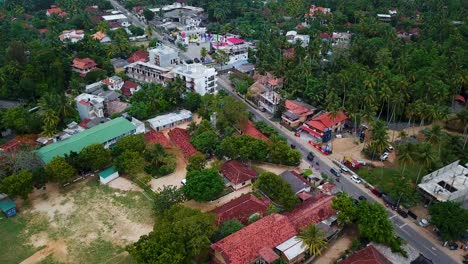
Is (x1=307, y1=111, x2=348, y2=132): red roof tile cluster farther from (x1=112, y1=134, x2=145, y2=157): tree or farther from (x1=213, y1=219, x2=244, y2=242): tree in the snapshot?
(x1=112, y1=134, x2=145, y2=157): tree

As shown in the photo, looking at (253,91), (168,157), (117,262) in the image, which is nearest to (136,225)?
(117,262)

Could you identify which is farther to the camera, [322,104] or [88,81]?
[88,81]

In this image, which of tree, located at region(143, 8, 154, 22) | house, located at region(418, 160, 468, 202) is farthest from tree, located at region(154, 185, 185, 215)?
tree, located at region(143, 8, 154, 22)

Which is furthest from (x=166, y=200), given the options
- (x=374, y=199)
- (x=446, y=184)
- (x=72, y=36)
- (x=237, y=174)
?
(x=72, y=36)

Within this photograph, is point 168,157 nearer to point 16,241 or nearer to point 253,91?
Answer: point 16,241

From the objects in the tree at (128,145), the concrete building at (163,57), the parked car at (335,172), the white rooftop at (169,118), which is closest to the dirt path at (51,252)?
the tree at (128,145)

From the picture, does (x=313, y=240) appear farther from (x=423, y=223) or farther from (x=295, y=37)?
(x=295, y=37)
